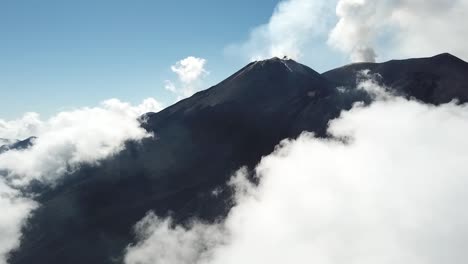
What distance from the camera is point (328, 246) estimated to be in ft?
655

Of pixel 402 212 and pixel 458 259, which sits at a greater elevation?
pixel 402 212

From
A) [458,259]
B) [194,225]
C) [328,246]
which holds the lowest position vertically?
[458,259]

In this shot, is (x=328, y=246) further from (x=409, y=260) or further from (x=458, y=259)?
(x=458, y=259)

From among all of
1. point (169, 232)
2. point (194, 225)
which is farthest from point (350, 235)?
point (169, 232)

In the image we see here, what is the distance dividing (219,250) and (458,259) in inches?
4134

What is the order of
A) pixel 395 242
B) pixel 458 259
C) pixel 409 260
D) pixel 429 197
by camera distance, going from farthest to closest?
pixel 429 197, pixel 395 242, pixel 409 260, pixel 458 259

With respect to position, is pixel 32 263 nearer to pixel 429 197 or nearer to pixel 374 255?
pixel 374 255

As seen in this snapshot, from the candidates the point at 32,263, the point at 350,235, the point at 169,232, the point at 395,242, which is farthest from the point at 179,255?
the point at 395,242

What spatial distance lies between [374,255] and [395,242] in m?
11.1

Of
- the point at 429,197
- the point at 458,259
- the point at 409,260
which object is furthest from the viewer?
the point at 429,197

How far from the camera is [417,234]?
168 metres

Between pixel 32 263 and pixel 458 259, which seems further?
pixel 32 263

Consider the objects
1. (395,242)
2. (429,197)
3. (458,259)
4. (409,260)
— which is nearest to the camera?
(458,259)

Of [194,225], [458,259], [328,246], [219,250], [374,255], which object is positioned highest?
[194,225]
